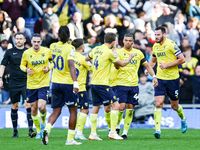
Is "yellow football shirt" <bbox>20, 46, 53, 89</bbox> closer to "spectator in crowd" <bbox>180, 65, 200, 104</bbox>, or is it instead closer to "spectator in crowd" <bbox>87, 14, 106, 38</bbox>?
"spectator in crowd" <bbox>87, 14, 106, 38</bbox>

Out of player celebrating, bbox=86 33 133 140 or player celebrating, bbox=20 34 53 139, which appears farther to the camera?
player celebrating, bbox=20 34 53 139

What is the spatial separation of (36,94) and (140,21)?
746 cm

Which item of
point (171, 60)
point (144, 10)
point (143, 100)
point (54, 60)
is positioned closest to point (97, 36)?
point (144, 10)

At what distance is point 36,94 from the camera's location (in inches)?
343

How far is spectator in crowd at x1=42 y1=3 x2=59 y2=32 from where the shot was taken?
14578mm

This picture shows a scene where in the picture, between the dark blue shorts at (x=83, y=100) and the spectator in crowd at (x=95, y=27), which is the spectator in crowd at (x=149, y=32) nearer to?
the spectator in crowd at (x=95, y=27)

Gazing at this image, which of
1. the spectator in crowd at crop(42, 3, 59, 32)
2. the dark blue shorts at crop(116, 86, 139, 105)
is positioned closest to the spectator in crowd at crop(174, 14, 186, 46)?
the spectator in crowd at crop(42, 3, 59, 32)

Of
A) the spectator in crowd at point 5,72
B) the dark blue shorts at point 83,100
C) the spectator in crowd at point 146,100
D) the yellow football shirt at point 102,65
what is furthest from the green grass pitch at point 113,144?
the spectator in crowd at point 5,72

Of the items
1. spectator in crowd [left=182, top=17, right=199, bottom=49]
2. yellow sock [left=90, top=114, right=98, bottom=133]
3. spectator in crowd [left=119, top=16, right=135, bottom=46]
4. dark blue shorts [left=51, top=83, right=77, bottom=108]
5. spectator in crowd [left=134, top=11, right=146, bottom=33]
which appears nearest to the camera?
dark blue shorts [left=51, top=83, right=77, bottom=108]

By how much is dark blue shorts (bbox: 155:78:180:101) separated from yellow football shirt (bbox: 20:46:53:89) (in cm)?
279

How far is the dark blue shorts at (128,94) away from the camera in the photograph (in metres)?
8.81

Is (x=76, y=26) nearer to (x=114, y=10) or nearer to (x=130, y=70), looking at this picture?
(x=114, y=10)

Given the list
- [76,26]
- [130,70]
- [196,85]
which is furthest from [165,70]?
[76,26]

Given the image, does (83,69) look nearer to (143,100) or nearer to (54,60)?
(54,60)
